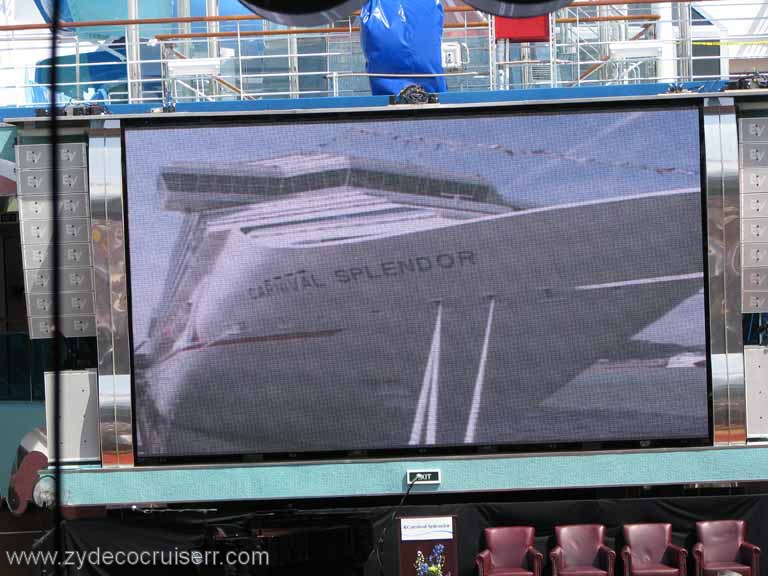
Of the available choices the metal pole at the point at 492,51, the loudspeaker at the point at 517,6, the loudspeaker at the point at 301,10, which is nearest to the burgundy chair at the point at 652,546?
the metal pole at the point at 492,51

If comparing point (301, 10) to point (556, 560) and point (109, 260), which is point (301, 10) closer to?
point (109, 260)

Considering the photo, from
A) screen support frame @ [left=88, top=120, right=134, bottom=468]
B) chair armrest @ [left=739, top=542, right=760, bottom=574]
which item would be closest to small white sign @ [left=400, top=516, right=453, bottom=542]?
chair armrest @ [left=739, top=542, right=760, bottom=574]

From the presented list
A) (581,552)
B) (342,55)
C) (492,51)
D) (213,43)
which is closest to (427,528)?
(581,552)

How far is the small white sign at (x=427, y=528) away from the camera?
407 inches

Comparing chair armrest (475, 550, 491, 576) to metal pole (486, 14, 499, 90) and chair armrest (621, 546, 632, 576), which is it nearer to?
chair armrest (621, 546, 632, 576)

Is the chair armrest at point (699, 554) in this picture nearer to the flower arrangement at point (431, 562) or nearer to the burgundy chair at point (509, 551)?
the burgundy chair at point (509, 551)

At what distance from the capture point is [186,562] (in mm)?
10352

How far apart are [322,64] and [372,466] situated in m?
5.93

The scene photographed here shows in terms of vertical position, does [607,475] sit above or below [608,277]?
below

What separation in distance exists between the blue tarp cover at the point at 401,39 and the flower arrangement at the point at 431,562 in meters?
4.32

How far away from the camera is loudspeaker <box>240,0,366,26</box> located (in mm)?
3572

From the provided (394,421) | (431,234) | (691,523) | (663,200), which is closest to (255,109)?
(431,234)

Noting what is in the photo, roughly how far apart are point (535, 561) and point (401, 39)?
4970 mm

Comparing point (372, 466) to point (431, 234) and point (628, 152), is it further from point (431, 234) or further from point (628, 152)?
point (628, 152)
